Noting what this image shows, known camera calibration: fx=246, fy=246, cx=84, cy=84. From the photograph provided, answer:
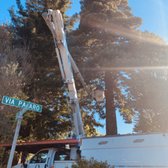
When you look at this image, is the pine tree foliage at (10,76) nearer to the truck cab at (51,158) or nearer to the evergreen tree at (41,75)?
the evergreen tree at (41,75)

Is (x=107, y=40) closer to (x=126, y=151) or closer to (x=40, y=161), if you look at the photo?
(x=40, y=161)

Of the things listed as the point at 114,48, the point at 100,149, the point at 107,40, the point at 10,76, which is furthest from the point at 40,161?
the point at 107,40

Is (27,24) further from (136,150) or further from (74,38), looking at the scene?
(136,150)

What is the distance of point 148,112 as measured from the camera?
1591 cm

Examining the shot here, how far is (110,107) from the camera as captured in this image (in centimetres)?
1655

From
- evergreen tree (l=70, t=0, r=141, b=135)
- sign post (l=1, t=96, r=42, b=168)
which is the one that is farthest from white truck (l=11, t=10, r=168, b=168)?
evergreen tree (l=70, t=0, r=141, b=135)

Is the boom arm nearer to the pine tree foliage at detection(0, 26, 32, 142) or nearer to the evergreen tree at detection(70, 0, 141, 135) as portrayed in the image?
the pine tree foliage at detection(0, 26, 32, 142)

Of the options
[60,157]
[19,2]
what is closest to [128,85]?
[60,157]

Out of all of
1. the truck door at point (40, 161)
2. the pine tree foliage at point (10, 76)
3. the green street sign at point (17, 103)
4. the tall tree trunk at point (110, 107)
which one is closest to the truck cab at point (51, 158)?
the truck door at point (40, 161)

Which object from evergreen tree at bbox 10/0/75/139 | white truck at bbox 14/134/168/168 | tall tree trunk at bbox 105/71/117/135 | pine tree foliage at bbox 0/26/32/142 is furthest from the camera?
evergreen tree at bbox 10/0/75/139

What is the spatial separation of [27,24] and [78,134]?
10743 mm

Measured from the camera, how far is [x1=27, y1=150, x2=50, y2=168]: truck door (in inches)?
380

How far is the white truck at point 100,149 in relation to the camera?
7.29 meters

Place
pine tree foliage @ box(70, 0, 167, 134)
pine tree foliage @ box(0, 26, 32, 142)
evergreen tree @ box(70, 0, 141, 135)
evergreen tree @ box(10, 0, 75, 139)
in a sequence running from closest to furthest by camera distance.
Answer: pine tree foliage @ box(0, 26, 32, 142)
pine tree foliage @ box(70, 0, 167, 134)
evergreen tree @ box(70, 0, 141, 135)
evergreen tree @ box(10, 0, 75, 139)
